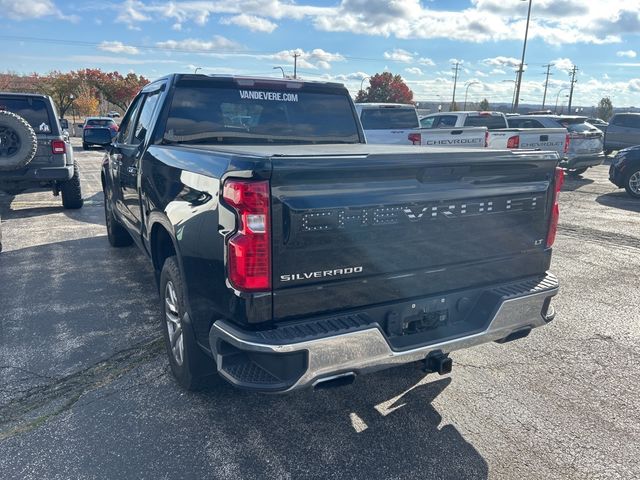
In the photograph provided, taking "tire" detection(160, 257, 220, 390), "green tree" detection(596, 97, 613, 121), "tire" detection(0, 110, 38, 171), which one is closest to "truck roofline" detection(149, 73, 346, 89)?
"tire" detection(160, 257, 220, 390)

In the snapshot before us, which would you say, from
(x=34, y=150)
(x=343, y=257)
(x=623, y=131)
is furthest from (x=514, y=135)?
(x=343, y=257)

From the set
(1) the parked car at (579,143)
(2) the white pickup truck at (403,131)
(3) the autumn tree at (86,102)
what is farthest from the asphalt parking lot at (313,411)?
(3) the autumn tree at (86,102)

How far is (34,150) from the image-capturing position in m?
8.08

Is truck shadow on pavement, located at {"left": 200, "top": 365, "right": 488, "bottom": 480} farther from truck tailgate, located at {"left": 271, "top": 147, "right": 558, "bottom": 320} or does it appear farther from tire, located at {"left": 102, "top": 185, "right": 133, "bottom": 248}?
tire, located at {"left": 102, "top": 185, "right": 133, "bottom": 248}

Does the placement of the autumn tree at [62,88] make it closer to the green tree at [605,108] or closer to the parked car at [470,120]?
the parked car at [470,120]

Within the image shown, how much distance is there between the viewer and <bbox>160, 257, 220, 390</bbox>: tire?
3072 mm

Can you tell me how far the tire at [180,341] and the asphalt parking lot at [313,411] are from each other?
153mm

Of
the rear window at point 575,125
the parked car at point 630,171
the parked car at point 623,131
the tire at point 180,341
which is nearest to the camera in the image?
the tire at point 180,341

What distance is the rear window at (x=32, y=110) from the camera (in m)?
8.95

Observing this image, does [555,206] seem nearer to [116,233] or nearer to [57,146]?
[116,233]

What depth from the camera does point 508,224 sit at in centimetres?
310

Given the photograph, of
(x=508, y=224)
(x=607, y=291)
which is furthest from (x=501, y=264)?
(x=607, y=291)

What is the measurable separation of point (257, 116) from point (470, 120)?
1177cm

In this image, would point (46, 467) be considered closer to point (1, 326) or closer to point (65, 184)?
point (1, 326)
